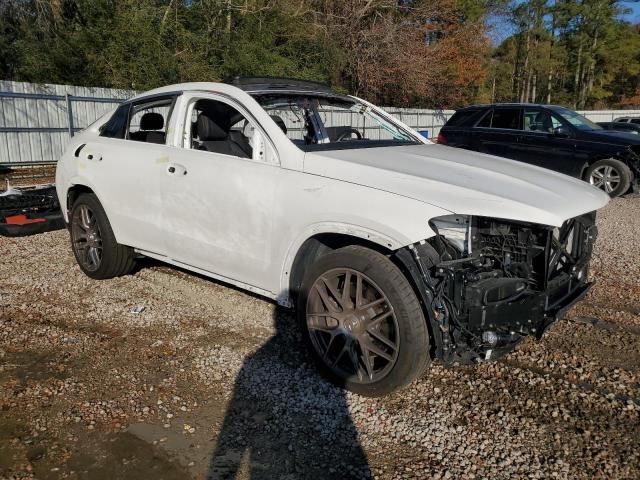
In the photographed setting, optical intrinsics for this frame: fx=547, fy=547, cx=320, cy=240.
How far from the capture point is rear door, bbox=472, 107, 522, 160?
10898 mm

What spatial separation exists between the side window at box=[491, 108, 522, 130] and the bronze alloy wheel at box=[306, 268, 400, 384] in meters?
8.85

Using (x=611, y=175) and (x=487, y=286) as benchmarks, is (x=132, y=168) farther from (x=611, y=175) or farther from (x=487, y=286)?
(x=611, y=175)

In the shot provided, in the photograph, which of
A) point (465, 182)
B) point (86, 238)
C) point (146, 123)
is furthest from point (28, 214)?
point (465, 182)

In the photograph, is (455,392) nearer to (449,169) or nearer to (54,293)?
(449,169)

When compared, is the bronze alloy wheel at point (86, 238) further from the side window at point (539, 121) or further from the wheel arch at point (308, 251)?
the side window at point (539, 121)

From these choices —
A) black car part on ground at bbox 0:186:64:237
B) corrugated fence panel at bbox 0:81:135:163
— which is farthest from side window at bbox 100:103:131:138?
corrugated fence panel at bbox 0:81:135:163

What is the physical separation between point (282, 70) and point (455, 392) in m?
23.5

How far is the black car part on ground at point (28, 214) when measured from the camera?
7.30 m

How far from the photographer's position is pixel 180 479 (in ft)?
8.60

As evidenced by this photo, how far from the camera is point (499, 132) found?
1104cm

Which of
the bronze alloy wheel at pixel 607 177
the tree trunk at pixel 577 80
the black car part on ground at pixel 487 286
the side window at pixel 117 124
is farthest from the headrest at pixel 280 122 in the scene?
the tree trunk at pixel 577 80

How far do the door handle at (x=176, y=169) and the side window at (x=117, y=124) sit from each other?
1.06 metres

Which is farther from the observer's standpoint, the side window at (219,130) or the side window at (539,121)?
the side window at (539,121)

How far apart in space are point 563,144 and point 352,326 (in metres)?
8.78
